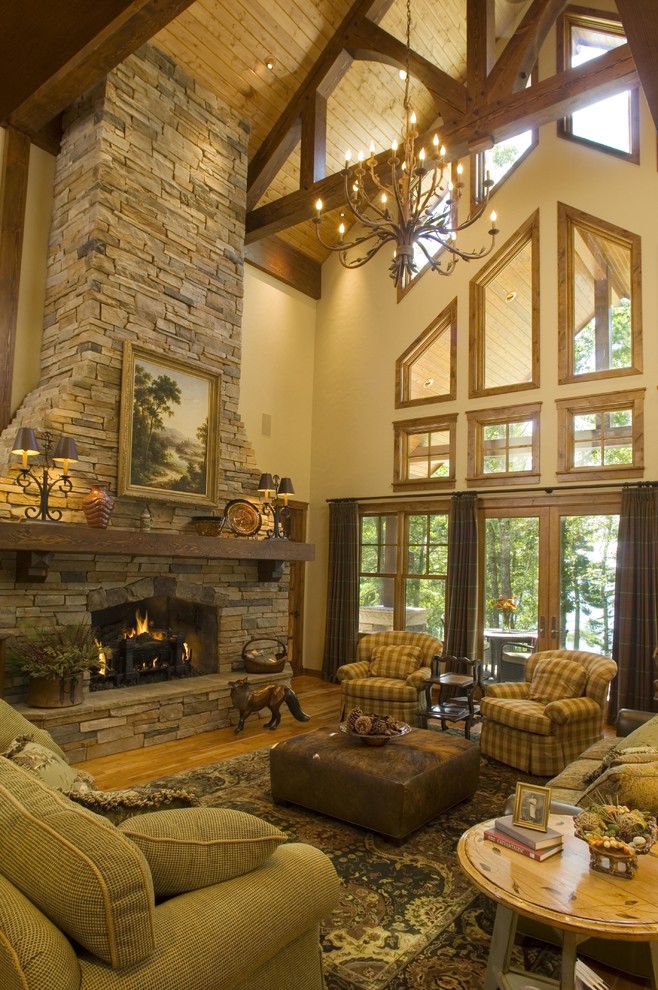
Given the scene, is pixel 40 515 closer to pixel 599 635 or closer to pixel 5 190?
pixel 5 190

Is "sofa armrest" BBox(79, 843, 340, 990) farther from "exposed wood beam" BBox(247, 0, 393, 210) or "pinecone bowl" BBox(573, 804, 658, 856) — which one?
"exposed wood beam" BBox(247, 0, 393, 210)

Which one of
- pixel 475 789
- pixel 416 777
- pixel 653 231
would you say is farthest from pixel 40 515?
pixel 653 231

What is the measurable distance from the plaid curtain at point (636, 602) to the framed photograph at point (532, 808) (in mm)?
4263

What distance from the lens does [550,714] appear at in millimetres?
4637

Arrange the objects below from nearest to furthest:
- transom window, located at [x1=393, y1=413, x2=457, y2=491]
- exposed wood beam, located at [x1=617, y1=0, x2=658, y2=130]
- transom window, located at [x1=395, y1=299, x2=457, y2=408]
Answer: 1. exposed wood beam, located at [x1=617, y1=0, x2=658, y2=130]
2. transom window, located at [x1=393, y1=413, x2=457, y2=491]
3. transom window, located at [x1=395, y1=299, x2=457, y2=408]

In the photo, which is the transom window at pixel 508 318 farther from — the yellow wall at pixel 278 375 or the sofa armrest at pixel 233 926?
the sofa armrest at pixel 233 926

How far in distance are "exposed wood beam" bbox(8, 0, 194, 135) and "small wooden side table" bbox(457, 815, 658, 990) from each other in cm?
535

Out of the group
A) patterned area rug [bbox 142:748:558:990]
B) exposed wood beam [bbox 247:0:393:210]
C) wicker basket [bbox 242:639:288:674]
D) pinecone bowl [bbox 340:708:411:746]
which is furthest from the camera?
exposed wood beam [bbox 247:0:393:210]

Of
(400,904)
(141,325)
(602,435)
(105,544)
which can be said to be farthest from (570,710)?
(141,325)

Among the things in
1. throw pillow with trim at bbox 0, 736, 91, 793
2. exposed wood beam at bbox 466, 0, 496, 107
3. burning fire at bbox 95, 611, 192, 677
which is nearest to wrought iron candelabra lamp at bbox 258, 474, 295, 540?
burning fire at bbox 95, 611, 192, 677

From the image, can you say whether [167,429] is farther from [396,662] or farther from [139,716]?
[396,662]

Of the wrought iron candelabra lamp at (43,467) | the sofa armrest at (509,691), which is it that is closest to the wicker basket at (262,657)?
Answer: the sofa armrest at (509,691)

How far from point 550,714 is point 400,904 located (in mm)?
2105

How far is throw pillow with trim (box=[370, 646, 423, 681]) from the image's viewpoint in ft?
19.9
